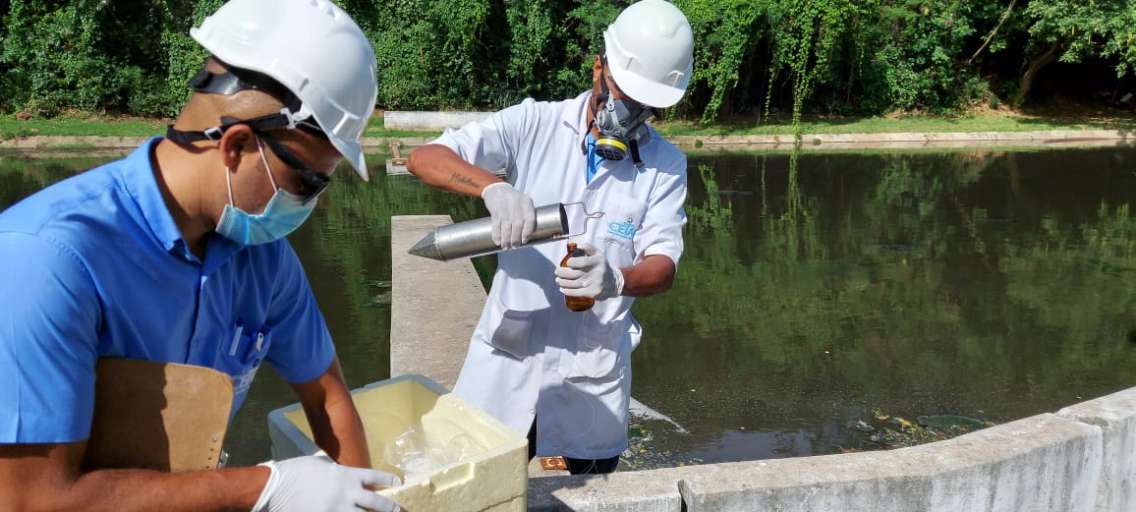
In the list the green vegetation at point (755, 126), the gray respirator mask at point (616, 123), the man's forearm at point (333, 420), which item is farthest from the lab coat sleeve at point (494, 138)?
the green vegetation at point (755, 126)

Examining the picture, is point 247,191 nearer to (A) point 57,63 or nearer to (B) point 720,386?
(B) point 720,386

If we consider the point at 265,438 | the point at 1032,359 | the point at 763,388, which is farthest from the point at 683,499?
the point at 1032,359

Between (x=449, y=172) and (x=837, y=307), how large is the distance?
521 centimetres

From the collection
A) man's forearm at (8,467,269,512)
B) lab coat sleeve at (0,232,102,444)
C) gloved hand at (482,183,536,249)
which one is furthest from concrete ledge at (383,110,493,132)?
lab coat sleeve at (0,232,102,444)

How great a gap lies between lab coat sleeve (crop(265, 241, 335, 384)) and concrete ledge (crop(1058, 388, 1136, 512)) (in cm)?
270

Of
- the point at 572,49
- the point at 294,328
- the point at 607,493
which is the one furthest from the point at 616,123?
the point at 572,49

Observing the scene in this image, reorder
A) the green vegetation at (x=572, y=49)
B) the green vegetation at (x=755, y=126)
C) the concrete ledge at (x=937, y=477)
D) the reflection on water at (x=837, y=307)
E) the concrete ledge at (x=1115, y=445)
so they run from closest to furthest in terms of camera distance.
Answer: the concrete ledge at (x=937, y=477)
the concrete ledge at (x=1115, y=445)
the reflection on water at (x=837, y=307)
the green vegetation at (x=755, y=126)
the green vegetation at (x=572, y=49)

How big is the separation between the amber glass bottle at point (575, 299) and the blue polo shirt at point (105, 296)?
0.93 m

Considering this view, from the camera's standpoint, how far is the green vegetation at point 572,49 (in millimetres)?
20266

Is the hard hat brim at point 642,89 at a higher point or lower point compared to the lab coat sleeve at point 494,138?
higher

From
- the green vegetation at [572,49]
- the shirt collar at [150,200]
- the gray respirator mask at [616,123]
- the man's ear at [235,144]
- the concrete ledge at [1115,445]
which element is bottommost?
the green vegetation at [572,49]

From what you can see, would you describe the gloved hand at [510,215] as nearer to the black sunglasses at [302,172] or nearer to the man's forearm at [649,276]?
the man's forearm at [649,276]

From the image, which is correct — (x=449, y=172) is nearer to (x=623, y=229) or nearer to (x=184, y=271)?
(x=623, y=229)

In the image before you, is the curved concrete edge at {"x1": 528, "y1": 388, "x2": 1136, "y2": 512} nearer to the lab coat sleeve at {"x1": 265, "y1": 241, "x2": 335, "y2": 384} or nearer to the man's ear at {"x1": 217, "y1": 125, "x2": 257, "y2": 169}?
the lab coat sleeve at {"x1": 265, "y1": 241, "x2": 335, "y2": 384}
